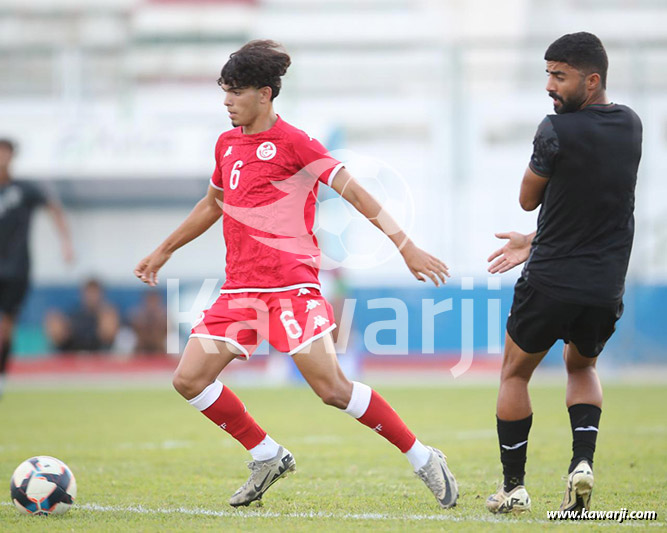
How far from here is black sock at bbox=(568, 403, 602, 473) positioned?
450cm

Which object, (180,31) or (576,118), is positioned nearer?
(576,118)

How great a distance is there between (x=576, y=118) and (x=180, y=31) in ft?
114

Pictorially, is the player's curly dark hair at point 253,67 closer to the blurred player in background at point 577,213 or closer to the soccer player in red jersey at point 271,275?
the soccer player in red jersey at point 271,275

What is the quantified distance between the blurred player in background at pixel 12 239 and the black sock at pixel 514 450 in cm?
632

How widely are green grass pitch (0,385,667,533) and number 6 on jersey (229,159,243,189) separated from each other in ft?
5.10

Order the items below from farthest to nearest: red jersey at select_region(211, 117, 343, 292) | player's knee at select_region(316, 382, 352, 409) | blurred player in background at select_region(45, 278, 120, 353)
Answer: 1. blurred player in background at select_region(45, 278, 120, 353)
2. red jersey at select_region(211, 117, 343, 292)
3. player's knee at select_region(316, 382, 352, 409)

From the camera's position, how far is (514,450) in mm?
4570

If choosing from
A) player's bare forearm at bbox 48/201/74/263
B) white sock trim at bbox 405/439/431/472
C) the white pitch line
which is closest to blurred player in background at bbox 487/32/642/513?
the white pitch line

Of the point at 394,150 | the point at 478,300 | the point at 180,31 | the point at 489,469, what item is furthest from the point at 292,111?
the point at 180,31

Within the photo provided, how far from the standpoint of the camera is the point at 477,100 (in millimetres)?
16938

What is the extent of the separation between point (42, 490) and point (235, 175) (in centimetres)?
173

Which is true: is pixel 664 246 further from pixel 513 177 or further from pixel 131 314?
pixel 131 314

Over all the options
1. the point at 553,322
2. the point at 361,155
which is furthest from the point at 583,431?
the point at 361,155

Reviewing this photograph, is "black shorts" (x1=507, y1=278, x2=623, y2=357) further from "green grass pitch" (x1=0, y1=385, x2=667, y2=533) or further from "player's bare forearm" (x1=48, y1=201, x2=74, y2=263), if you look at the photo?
"player's bare forearm" (x1=48, y1=201, x2=74, y2=263)
